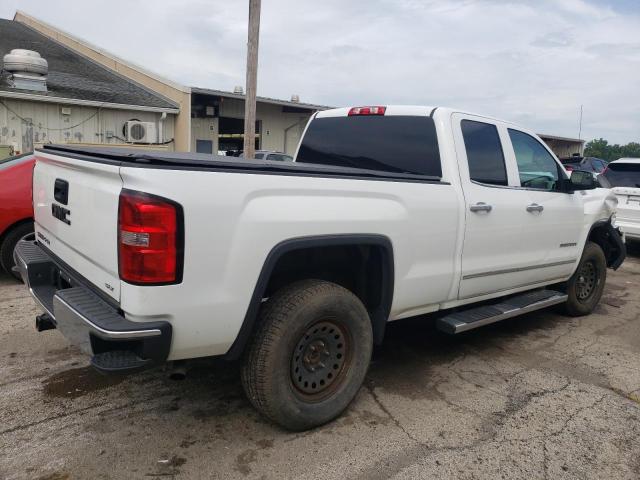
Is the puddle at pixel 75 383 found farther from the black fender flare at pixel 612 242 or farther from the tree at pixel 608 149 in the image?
the tree at pixel 608 149

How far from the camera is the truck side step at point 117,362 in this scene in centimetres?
241

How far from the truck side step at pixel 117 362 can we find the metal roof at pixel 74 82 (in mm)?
12414

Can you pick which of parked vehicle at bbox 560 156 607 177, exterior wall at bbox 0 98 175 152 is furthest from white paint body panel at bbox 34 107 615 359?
parked vehicle at bbox 560 156 607 177

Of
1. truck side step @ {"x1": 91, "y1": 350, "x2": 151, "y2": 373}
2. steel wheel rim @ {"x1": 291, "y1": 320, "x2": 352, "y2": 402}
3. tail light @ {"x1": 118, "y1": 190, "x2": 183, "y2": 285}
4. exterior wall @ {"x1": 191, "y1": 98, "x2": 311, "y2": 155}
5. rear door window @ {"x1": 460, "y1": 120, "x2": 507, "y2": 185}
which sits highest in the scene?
exterior wall @ {"x1": 191, "y1": 98, "x2": 311, "y2": 155}

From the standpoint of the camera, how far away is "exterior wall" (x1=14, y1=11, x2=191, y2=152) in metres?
15.5

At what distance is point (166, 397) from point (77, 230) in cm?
128

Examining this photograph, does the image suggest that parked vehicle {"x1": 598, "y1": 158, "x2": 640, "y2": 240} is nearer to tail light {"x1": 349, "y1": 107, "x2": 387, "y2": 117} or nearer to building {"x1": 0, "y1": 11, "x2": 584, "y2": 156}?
tail light {"x1": 349, "y1": 107, "x2": 387, "y2": 117}

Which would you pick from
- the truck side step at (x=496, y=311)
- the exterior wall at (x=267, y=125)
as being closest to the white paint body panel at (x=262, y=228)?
the truck side step at (x=496, y=311)

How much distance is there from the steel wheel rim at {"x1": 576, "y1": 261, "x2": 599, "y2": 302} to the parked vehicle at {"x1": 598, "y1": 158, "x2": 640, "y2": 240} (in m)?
3.92

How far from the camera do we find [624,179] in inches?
372

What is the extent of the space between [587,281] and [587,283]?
2 centimetres

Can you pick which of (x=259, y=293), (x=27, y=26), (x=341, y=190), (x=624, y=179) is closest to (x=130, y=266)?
(x=259, y=293)

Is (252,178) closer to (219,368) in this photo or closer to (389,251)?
(389,251)

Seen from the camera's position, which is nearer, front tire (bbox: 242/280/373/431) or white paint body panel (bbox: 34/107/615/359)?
white paint body panel (bbox: 34/107/615/359)
